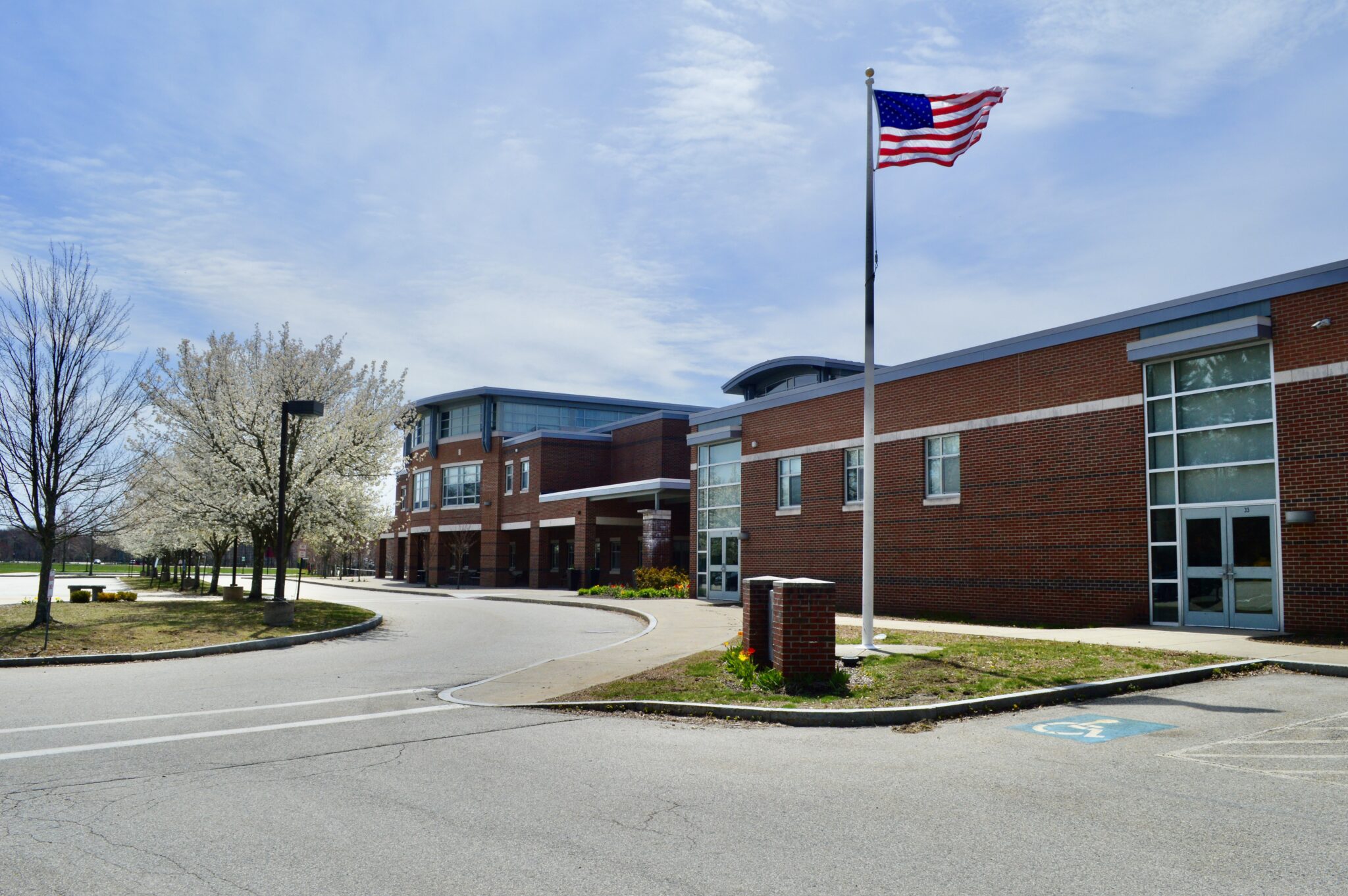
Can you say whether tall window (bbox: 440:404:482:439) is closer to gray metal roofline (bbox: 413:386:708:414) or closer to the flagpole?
gray metal roofline (bbox: 413:386:708:414)

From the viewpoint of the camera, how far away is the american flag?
15234 millimetres

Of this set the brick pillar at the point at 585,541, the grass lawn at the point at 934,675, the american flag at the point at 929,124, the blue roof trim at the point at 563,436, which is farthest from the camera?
the blue roof trim at the point at 563,436

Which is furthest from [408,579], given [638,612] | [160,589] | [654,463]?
[638,612]

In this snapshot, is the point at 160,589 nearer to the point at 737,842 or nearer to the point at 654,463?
the point at 654,463

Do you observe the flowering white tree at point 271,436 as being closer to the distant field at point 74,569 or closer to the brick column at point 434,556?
the brick column at point 434,556

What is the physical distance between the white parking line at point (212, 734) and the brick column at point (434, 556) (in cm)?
4801

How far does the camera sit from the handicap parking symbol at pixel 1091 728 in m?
8.82

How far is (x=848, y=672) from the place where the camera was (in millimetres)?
11992

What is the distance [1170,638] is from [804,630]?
7639mm

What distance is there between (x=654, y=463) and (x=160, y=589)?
79.5 feet

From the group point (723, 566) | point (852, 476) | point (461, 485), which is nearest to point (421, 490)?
point (461, 485)

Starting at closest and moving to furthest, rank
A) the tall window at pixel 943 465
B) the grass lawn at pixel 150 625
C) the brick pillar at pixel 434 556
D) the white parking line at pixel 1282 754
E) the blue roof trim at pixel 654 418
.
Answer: the white parking line at pixel 1282 754 → the grass lawn at pixel 150 625 → the tall window at pixel 943 465 → the blue roof trim at pixel 654 418 → the brick pillar at pixel 434 556

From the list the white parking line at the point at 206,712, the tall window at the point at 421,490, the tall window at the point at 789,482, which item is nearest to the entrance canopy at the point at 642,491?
the tall window at the point at 789,482

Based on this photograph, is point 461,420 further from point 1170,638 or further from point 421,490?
point 1170,638
